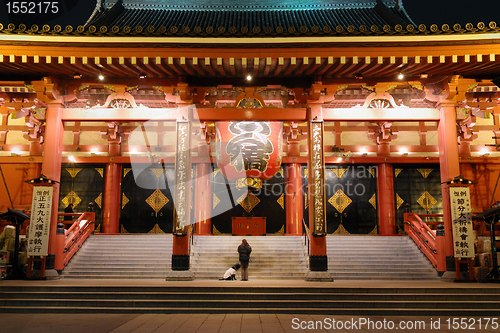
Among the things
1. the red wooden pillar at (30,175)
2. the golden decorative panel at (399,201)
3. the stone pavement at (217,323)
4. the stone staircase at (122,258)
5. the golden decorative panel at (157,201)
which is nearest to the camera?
the stone pavement at (217,323)

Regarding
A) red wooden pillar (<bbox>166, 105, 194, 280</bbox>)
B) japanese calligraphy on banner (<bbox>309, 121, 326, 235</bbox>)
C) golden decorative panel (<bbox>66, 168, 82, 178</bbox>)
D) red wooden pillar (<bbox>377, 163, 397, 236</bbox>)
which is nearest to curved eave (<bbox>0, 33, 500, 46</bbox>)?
red wooden pillar (<bbox>166, 105, 194, 280</bbox>)

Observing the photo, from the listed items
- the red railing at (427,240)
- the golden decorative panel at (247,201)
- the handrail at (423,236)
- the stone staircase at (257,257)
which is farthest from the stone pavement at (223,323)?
the golden decorative panel at (247,201)

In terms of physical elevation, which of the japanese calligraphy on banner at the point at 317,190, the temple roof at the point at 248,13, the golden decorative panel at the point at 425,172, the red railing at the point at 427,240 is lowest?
the red railing at the point at 427,240

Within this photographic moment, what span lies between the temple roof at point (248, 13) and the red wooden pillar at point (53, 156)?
5647 millimetres

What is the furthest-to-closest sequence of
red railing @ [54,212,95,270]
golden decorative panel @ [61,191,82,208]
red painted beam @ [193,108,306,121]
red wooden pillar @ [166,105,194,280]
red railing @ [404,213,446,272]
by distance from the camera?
1. golden decorative panel @ [61,191,82,208]
2. red railing @ [404,213,446,272]
3. red railing @ [54,212,95,270]
4. red painted beam @ [193,108,306,121]
5. red wooden pillar @ [166,105,194,280]

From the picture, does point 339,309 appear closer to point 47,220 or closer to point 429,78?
point 429,78

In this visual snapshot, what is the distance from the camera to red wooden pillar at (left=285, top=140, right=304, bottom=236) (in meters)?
15.3

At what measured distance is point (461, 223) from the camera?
895cm

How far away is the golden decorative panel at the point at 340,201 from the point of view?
15883mm

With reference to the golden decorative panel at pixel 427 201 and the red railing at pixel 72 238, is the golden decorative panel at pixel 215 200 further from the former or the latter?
the golden decorative panel at pixel 427 201

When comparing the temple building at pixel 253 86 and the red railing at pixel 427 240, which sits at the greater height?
the temple building at pixel 253 86

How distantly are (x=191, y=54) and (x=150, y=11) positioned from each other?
28.4ft

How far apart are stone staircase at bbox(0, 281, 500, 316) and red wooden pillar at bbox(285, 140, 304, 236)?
25.4 ft

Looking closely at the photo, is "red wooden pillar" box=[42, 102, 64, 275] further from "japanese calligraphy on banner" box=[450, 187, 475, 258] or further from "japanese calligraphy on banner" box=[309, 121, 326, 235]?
"japanese calligraphy on banner" box=[450, 187, 475, 258]
